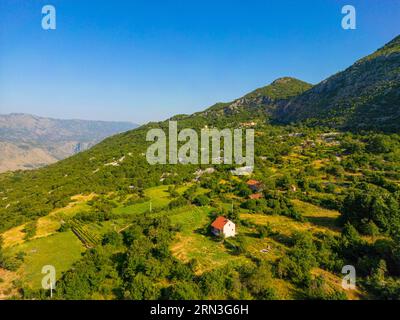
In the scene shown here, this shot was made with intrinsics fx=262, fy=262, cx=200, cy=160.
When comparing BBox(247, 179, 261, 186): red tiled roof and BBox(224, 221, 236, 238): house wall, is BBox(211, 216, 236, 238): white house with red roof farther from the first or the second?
BBox(247, 179, 261, 186): red tiled roof

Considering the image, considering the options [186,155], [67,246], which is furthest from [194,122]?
[67,246]

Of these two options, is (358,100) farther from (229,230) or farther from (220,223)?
(220,223)

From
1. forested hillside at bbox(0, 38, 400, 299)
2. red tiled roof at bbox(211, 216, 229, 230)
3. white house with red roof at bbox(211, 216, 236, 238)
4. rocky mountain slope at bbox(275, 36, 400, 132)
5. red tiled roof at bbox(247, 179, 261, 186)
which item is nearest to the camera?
forested hillside at bbox(0, 38, 400, 299)

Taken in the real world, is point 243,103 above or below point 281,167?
above

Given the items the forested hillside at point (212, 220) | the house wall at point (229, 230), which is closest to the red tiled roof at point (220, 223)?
the house wall at point (229, 230)

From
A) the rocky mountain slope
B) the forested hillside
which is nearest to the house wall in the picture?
the forested hillside

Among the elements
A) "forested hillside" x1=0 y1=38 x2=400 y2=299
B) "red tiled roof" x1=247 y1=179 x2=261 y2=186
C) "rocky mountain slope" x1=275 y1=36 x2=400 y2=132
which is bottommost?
"forested hillside" x1=0 y1=38 x2=400 y2=299
